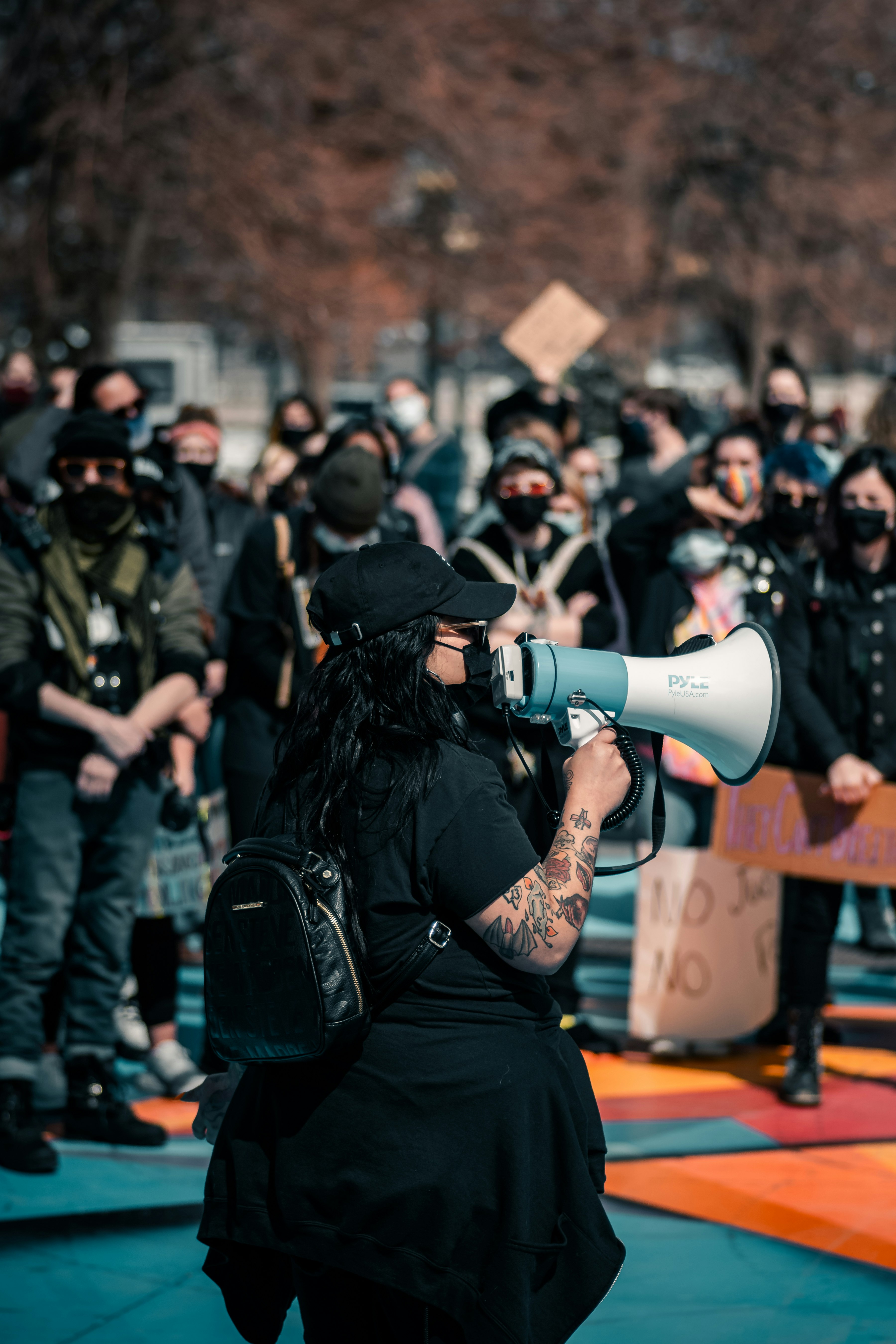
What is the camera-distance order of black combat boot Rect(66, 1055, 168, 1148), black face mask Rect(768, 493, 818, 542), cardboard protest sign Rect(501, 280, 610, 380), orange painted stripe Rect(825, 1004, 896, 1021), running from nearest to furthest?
black combat boot Rect(66, 1055, 168, 1148)
black face mask Rect(768, 493, 818, 542)
orange painted stripe Rect(825, 1004, 896, 1021)
cardboard protest sign Rect(501, 280, 610, 380)

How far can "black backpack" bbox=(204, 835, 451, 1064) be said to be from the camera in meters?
2.27

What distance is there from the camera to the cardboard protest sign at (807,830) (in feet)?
15.7

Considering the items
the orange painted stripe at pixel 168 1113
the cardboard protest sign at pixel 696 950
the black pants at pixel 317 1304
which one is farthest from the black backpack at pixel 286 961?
the cardboard protest sign at pixel 696 950

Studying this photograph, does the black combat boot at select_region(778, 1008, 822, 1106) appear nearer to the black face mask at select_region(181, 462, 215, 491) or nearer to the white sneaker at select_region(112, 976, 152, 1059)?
the white sneaker at select_region(112, 976, 152, 1059)

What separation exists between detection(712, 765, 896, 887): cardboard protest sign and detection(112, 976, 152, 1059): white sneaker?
6.24 ft

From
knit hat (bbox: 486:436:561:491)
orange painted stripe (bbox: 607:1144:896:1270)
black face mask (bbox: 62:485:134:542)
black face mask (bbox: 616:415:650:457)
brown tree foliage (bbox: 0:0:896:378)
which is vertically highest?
brown tree foliage (bbox: 0:0:896:378)

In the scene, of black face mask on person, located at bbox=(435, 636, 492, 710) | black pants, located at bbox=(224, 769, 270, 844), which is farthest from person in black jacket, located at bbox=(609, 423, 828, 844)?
black face mask on person, located at bbox=(435, 636, 492, 710)

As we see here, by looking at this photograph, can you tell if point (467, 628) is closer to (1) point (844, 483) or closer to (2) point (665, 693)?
(2) point (665, 693)

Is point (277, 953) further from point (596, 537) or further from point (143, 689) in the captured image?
point (596, 537)

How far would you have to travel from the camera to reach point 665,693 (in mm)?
2643

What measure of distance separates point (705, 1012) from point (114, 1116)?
1.91 meters

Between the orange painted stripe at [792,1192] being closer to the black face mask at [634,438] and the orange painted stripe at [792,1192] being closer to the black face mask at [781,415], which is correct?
the black face mask at [781,415]

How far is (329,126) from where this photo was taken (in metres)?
18.6

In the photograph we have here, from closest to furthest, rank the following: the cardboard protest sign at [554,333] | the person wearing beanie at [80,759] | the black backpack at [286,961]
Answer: the black backpack at [286,961] → the person wearing beanie at [80,759] → the cardboard protest sign at [554,333]
